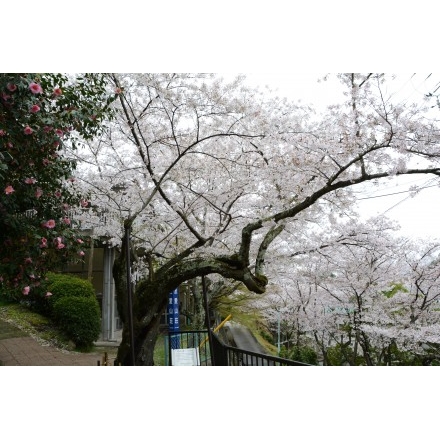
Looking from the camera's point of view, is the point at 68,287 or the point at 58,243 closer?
the point at 58,243

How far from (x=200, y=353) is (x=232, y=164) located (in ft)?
6.99

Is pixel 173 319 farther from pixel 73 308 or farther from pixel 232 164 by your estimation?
pixel 232 164

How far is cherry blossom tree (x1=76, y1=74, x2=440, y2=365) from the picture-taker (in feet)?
9.13

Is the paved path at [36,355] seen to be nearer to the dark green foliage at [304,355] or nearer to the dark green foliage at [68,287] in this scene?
the dark green foliage at [68,287]

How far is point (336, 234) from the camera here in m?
3.82

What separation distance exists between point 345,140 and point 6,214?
7.27ft

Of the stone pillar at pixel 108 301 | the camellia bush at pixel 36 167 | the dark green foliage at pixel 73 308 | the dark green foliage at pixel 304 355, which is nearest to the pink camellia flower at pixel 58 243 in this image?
the camellia bush at pixel 36 167

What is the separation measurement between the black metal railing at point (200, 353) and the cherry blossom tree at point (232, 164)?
54cm

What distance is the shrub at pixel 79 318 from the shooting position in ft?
13.8

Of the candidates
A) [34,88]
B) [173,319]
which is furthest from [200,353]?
[34,88]

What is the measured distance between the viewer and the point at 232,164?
3.66 metres

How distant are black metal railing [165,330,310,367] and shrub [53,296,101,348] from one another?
2.60ft
